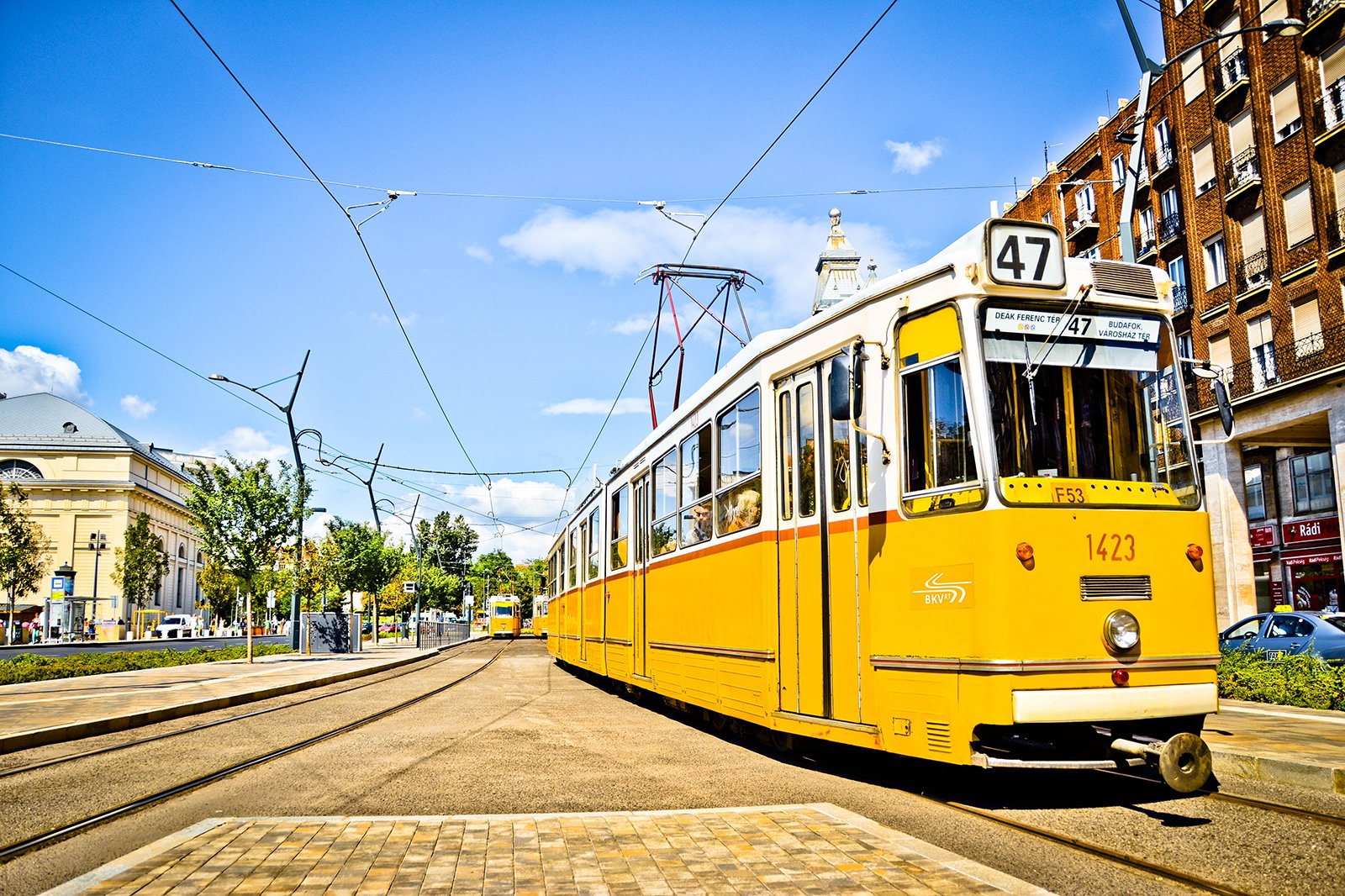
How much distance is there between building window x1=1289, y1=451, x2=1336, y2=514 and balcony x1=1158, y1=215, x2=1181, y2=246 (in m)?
7.56

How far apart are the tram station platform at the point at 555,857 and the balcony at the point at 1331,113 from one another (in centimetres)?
2432

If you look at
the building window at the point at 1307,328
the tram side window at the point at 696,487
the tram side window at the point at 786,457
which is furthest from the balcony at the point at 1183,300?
the tram side window at the point at 786,457

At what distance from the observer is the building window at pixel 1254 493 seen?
2817 cm

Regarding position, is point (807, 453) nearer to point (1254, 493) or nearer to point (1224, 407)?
point (1224, 407)

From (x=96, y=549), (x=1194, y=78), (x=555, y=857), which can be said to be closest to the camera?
(x=555, y=857)

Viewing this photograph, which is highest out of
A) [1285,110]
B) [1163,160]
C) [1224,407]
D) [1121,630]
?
[1163,160]

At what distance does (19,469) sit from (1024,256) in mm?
88305

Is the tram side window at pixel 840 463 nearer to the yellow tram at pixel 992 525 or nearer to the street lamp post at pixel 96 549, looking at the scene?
the yellow tram at pixel 992 525

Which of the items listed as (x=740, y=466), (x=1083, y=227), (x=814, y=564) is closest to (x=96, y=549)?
(x=1083, y=227)

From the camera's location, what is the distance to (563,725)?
38.4 ft

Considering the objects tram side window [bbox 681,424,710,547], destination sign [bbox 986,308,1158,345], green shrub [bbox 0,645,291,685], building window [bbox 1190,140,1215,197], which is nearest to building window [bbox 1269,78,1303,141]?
building window [bbox 1190,140,1215,197]

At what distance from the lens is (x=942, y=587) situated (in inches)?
262

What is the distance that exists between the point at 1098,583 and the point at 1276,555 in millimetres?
25018

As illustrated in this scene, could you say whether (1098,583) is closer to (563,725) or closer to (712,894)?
(712,894)
